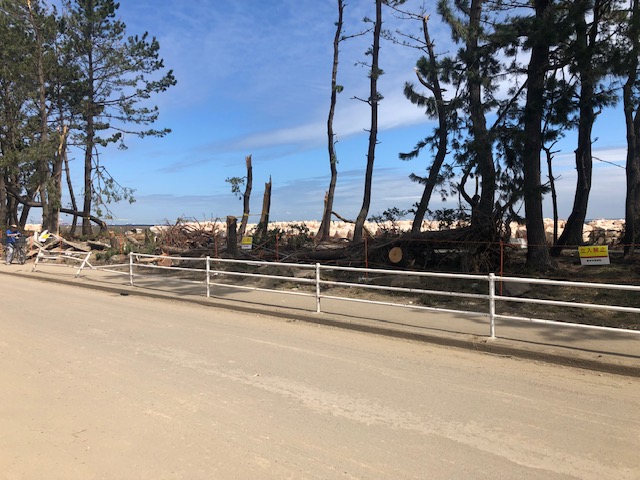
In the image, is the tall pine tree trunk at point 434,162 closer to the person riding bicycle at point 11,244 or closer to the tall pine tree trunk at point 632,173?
the tall pine tree trunk at point 632,173

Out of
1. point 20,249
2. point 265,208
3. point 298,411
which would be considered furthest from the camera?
point 20,249

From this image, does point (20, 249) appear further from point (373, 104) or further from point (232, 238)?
point (373, 104)

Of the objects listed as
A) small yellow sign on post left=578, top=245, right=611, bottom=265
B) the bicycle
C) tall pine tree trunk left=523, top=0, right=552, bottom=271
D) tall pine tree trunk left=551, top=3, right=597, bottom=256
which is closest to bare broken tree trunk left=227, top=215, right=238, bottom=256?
tall pine tree trunk left=523, top=0, right=552, bottom=271

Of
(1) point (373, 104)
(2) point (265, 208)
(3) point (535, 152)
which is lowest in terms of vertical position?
(2) point (265, 208)

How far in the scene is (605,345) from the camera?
6664 millimetres

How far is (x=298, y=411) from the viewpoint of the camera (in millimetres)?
4656

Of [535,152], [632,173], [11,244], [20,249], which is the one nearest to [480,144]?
[535,152]

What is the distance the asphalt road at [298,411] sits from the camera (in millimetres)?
3646

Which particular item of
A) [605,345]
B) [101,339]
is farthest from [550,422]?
[101,339]

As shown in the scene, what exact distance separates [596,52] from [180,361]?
11.0 m

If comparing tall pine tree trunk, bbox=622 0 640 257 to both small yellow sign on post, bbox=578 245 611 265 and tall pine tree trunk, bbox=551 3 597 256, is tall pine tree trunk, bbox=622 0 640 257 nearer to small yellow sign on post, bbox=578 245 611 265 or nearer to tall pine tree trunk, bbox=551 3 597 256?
tall pine tree trunk, bbox=551 3 597 256

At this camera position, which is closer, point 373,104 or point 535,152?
point 535,152

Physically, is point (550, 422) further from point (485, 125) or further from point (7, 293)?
point (7, 293)

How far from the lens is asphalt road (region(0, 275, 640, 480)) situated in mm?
3646
